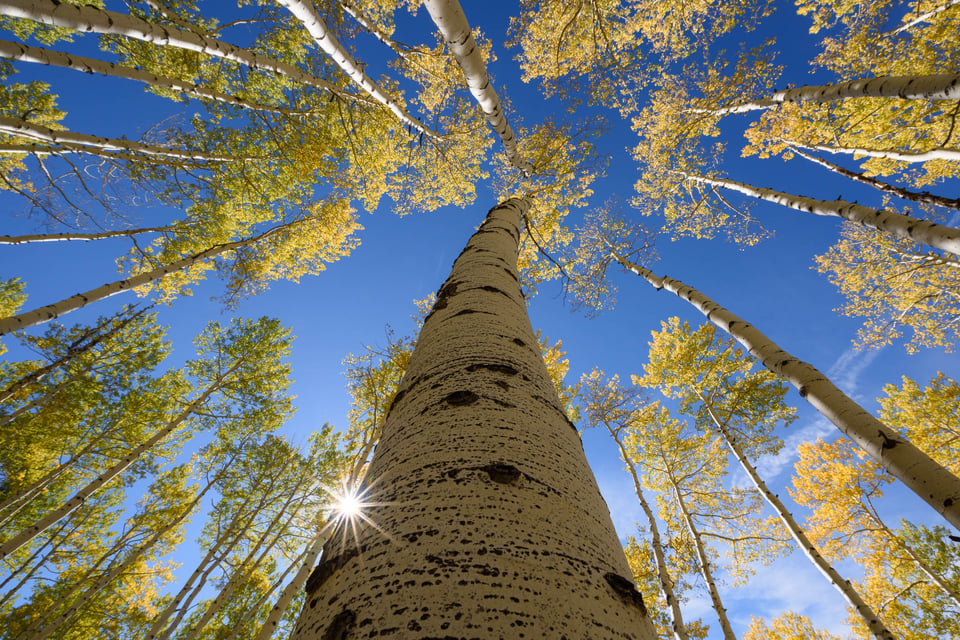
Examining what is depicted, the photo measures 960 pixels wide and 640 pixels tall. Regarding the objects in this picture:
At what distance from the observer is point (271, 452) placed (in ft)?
26.5

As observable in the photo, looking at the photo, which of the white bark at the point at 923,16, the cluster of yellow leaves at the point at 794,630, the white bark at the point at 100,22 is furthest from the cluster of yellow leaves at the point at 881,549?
the white bark at the point at 100,22

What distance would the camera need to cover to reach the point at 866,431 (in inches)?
79.9

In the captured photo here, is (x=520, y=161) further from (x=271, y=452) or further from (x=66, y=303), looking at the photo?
(x=271, y=452)

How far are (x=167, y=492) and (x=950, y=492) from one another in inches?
509

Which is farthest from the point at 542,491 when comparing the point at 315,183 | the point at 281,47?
the point at 315,183

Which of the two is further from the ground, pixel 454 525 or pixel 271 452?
pixel 271 452

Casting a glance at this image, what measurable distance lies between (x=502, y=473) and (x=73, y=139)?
6273 millimetres

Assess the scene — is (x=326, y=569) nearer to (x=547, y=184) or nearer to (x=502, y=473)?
(x=502, y=473)

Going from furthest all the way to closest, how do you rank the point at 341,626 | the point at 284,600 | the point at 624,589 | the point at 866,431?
the point at 284,600 < the point at 866,431 < the point at 624,589 < the point at 341,626

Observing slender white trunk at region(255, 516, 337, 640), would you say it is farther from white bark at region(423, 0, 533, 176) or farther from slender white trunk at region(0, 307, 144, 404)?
white bark at region(423, 0, 533, 176)

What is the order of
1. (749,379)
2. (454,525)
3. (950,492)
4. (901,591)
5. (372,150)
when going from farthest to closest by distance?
(901,591) → (749,379) → (372,150) → (950,492) → (454,525)

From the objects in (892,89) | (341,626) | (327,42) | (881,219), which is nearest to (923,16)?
(892,89)

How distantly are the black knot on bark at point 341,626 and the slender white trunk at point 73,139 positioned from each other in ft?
17.5

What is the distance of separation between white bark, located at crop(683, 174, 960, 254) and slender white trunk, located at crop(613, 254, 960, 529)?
1.38m
